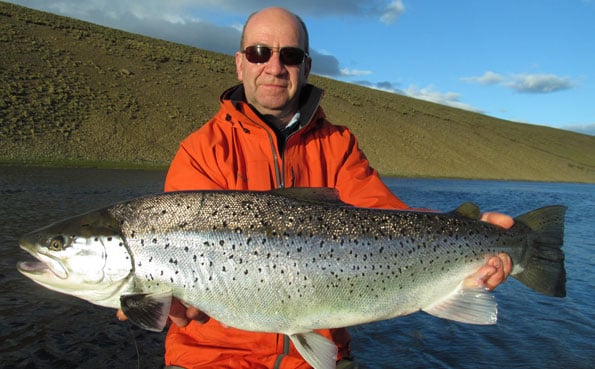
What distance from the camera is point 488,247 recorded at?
3816mm

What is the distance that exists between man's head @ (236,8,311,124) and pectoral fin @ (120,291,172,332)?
1994 mm

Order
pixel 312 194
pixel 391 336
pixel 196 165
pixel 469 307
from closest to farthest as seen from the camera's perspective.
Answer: pixel 312 194 → pixel 469 307 → pixel 196 165 → pixel 391 336

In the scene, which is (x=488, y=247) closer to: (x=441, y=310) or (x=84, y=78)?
(x=441, y=310)

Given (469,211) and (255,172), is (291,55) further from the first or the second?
(469,211)

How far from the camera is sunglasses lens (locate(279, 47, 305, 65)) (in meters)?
4.35

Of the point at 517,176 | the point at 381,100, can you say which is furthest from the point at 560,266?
the point at 381,100

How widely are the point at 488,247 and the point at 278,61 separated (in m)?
2.37

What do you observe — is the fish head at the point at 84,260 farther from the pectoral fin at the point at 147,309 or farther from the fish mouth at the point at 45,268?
the pectoral fin at the point at 147,309

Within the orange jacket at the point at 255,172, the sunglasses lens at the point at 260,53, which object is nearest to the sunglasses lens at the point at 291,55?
the sunglasses lens at the point at 260,53

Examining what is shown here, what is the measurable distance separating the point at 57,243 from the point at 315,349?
1933 mm

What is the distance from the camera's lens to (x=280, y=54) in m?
4.36

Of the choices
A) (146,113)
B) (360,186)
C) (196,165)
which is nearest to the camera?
(196,165)

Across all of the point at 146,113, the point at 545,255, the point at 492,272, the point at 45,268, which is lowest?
the point at 45,268

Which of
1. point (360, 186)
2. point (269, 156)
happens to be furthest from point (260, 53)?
point (360, 186)
